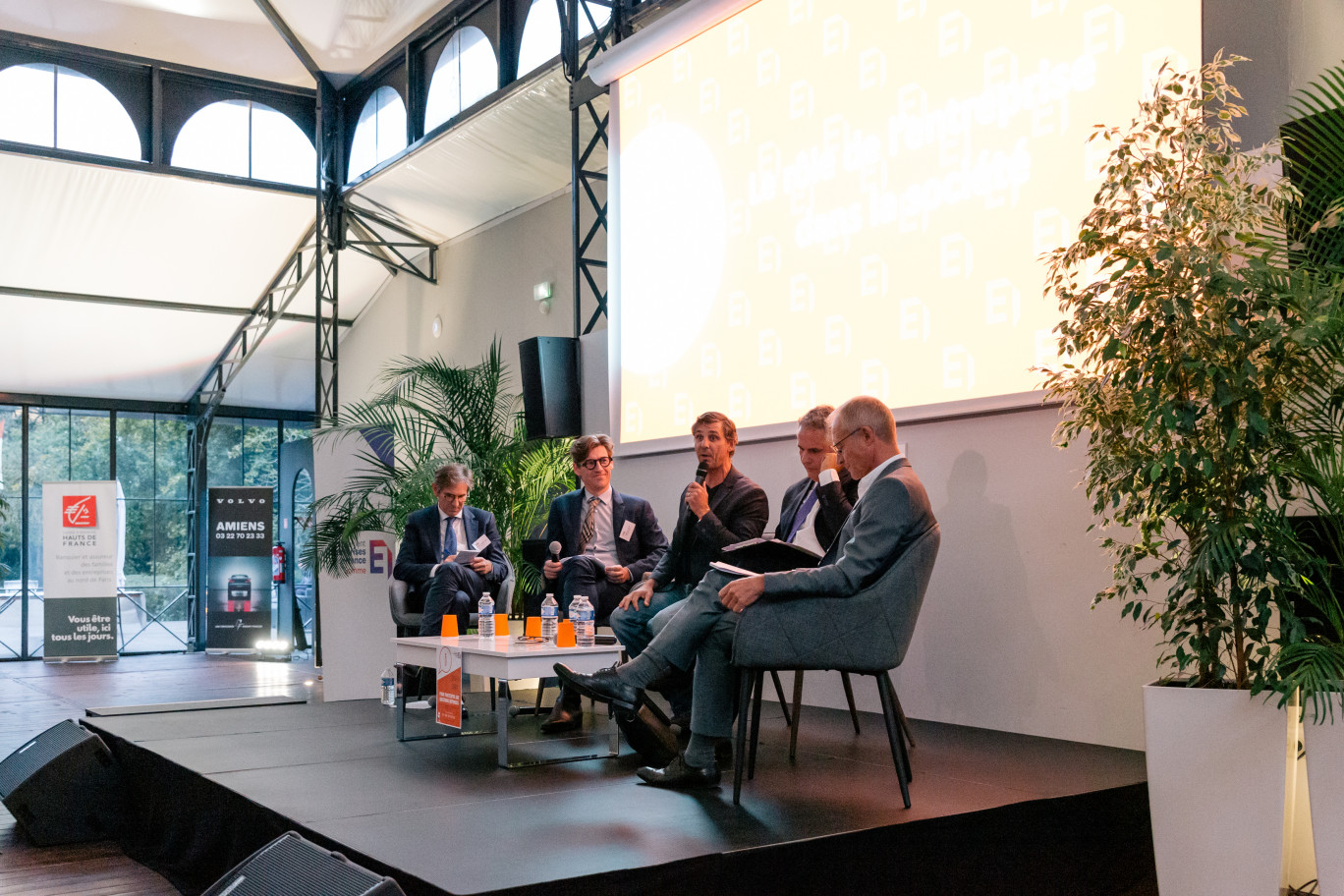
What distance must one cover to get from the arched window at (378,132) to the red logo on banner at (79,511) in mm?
4024

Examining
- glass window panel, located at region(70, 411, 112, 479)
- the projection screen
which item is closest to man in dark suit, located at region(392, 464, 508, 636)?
the projection screen

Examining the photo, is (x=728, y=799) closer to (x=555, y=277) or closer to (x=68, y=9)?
(x=555, y=277)

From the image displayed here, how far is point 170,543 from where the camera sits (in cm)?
1273

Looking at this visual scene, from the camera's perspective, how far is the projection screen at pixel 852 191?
3.78 meters

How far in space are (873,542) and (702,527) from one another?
112 cm

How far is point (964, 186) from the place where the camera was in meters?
4.05

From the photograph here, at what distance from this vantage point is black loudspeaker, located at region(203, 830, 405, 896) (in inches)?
79.7

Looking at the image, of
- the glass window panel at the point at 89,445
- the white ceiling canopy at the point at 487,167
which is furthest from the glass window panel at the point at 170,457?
the white ceiling canopy at the point at 487,167

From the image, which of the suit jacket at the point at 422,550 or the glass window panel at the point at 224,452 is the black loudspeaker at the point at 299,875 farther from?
the glass window panel at the point at 224,452

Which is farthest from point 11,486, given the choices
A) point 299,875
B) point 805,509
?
point 299,875

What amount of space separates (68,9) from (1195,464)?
9053 millimetres

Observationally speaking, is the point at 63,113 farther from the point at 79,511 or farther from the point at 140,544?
the point at 140,544

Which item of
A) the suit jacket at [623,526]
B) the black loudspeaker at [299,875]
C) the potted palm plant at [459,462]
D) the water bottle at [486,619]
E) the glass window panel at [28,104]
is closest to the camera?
the black loudspeaker at [299,875]

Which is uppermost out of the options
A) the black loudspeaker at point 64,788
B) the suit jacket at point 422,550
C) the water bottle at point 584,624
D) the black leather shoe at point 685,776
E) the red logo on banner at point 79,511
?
the red logo on banner at point 79,511
